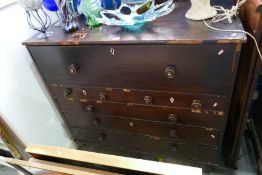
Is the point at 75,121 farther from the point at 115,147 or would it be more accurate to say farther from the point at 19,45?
the point at 19,45

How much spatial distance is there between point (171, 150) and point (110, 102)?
448 mm

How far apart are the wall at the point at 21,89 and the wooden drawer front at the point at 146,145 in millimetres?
225

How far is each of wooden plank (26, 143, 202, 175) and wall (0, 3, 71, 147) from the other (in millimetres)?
527

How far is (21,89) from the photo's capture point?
1201 millimetres

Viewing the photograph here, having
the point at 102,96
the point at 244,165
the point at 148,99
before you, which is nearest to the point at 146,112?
the point at 148,99

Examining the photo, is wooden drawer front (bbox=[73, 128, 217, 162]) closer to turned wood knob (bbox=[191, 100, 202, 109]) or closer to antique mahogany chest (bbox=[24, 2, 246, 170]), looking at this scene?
antique mahogany chest (bbox=[24, 2, 246, 170])

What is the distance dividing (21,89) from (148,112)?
2.40ft

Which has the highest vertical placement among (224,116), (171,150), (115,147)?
(224,116)

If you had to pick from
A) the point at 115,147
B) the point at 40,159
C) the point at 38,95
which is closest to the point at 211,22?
the point at 40,159

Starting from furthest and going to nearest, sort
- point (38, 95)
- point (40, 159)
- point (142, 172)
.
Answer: point (38, 95)
point (40, 159)
point (142, 172)

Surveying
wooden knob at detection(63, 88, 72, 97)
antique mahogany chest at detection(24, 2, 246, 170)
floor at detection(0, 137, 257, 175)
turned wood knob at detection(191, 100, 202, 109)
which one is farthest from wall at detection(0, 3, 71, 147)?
floor at detection(0, 137, 257, 175)

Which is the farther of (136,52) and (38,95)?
(38,95)

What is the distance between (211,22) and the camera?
84cm

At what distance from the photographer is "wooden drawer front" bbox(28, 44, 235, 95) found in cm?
80
